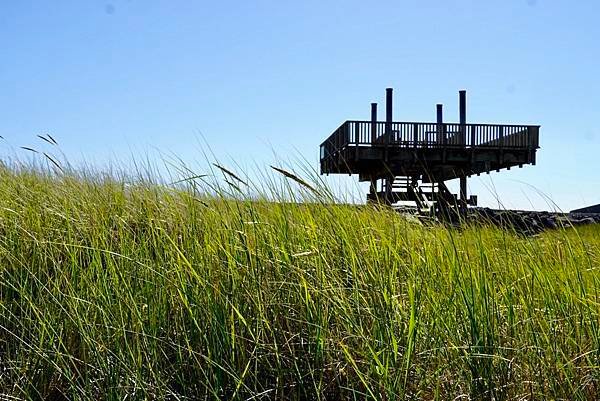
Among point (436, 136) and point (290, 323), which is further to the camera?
point (436, 136)

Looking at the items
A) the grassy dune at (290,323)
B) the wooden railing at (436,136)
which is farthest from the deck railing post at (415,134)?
the grassy dune at (290,323)

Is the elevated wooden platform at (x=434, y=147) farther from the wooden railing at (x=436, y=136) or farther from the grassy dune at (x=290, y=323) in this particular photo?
the grassy dune at (x=290, y=323)

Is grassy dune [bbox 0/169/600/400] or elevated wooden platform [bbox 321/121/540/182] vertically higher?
elevated wooden platform [bbox 321/121/540/182]

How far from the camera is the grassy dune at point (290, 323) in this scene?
181cm

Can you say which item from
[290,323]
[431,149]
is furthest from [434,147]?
[290,323]

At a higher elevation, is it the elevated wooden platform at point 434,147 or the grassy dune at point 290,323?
the elevated wooden platform at point 434,147

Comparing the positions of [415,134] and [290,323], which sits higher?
[415,134]

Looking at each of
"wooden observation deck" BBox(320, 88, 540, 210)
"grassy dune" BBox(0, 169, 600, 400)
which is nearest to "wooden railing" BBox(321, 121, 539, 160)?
"wooden observation deck" BBox(320, 88, 540, 210)

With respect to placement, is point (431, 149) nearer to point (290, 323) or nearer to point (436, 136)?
point (436, 136)

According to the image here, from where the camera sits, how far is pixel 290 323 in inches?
80.7

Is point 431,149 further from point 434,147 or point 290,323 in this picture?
point 290,323

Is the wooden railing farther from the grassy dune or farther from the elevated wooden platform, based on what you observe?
the grassy dune

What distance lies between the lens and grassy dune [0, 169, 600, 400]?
181cm

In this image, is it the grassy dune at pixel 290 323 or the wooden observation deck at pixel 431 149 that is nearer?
the grassy dune at pixel 290 323
